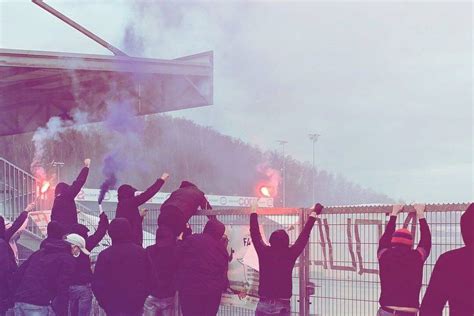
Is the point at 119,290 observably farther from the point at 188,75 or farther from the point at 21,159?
the point at 21,159

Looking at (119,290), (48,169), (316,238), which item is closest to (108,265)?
(119,290)

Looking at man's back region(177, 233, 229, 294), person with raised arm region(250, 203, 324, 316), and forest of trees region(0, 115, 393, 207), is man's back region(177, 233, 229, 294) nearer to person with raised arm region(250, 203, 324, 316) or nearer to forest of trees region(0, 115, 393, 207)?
person with raised arm region(250, 203, 324, 316)

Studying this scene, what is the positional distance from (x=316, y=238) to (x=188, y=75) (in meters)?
6.12

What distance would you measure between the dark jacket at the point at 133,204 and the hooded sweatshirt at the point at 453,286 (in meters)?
4.34

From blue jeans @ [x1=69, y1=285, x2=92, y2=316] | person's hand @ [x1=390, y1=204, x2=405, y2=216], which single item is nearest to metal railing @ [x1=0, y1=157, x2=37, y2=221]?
blue jeans @ [x1=69, y1=285, x2=92, y2=316]

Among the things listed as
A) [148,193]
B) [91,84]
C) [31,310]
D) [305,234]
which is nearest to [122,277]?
[31,310]

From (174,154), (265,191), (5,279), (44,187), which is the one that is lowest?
(5,279)

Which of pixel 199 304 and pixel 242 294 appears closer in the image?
pixel 199 304

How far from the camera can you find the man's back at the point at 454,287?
455cm

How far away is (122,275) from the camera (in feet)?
21.6

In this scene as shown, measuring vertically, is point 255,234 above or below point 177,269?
above

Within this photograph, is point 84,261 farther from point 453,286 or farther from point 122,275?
point 453,286

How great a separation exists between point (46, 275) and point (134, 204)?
171 cm

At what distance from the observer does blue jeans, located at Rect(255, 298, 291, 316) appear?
648 cm
